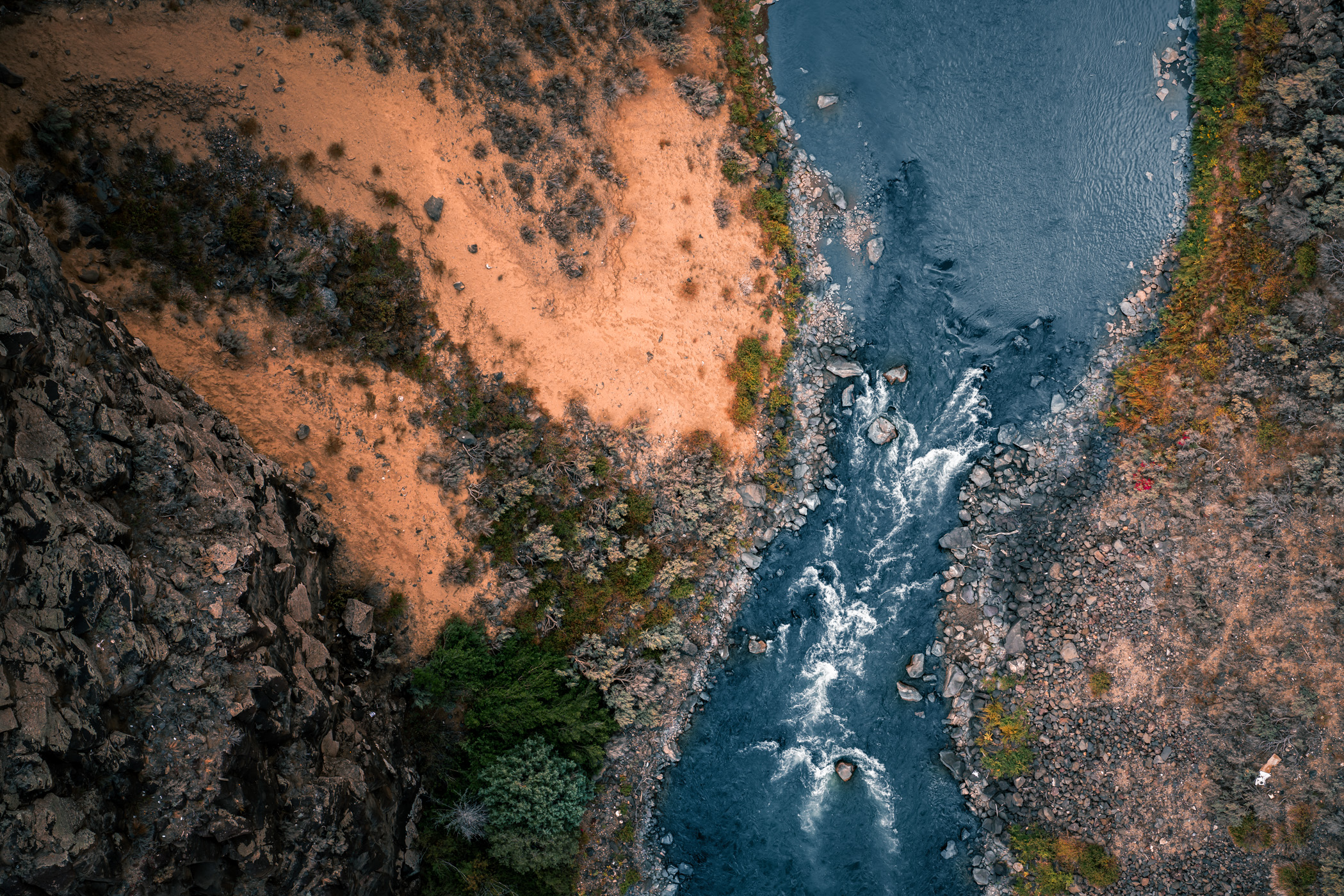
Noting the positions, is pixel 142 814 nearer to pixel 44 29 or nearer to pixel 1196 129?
pixel 44 29

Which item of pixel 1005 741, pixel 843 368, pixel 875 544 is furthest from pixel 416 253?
pixel 1005 741

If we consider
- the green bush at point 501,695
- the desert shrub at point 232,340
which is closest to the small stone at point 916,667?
the green bush at point 501,695

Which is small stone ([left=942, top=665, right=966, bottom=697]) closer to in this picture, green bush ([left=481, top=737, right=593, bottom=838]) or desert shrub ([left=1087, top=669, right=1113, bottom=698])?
desert shrub ([left=1087, top=669, right=1113, bottom=698])

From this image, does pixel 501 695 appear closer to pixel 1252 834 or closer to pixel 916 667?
pixel 916 667

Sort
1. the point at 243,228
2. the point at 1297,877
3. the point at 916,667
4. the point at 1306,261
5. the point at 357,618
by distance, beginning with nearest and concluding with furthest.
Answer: the point at 243,228, the point at 357,618, the point at 1297,877, the point at 1306,261, the point at 916,667

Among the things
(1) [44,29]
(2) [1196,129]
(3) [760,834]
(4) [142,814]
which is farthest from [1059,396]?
(1) [44,29]
